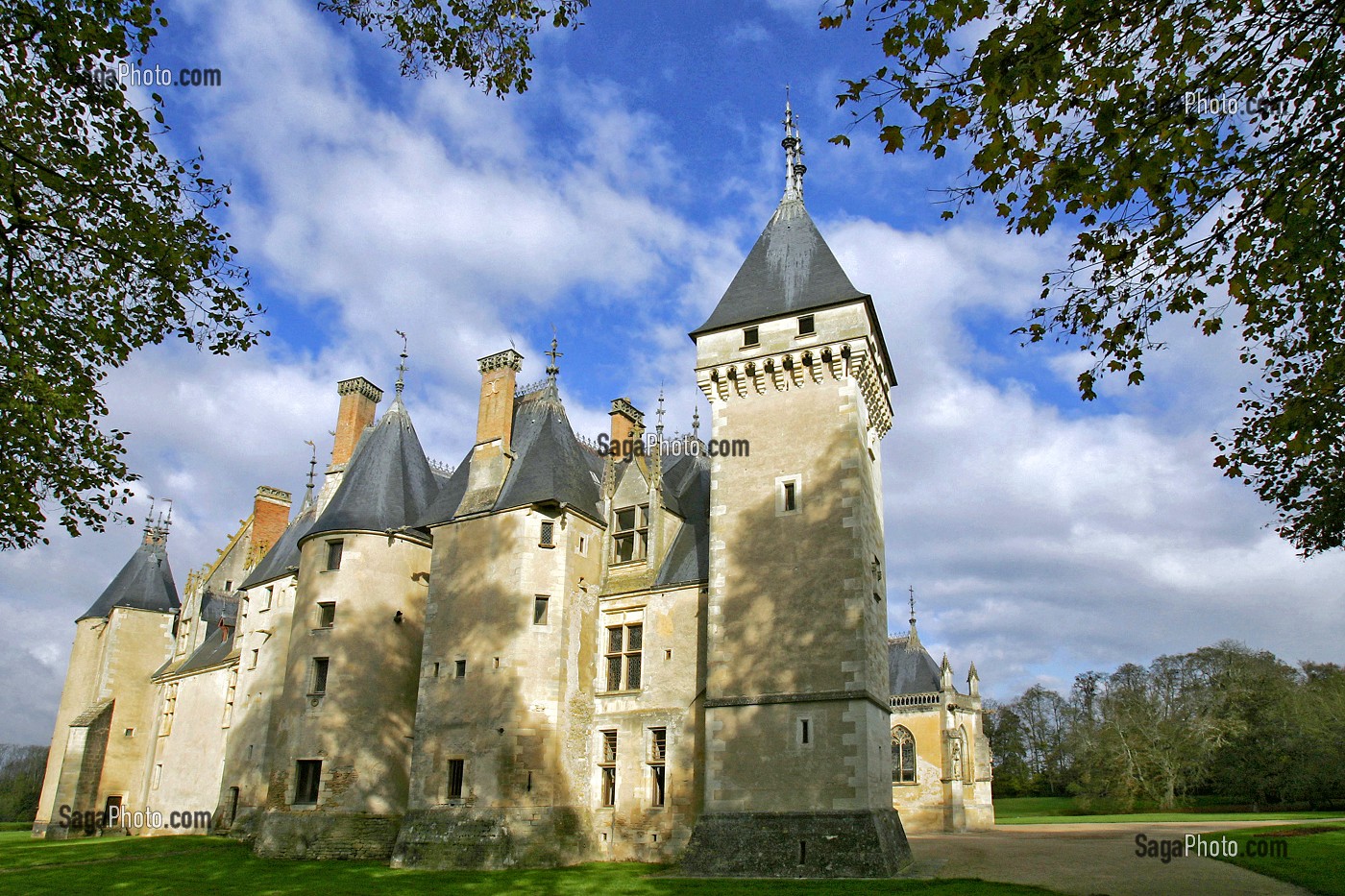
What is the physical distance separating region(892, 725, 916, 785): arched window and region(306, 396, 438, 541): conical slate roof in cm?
2075

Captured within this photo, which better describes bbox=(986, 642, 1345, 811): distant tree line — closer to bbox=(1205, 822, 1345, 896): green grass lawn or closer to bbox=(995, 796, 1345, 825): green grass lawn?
bbox=(995, 796, 1345, 825): green grass lawn

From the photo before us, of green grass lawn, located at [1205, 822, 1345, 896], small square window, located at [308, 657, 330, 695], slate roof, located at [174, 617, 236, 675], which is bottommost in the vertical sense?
green grass lawn, located at [1205, 822, 1345, 896]

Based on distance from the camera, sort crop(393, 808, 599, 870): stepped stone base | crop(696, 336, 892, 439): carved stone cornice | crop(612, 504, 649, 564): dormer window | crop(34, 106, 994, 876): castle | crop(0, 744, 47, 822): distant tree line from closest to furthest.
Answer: crop(34, 106, 994, 876): castle < crop(393, 808, 599, 870): stepped stone base < crop(696, 336, 892, 439): carved stone cornice < crop(612, 504, 649, 564): dormer window < crop(0, 744, 47, 822): distant tree line

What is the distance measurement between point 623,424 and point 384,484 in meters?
7.54

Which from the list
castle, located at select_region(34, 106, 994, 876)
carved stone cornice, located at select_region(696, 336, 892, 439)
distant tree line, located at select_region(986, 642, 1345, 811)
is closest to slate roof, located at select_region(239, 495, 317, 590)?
castle, located at select_region(34, 106, 994, 876)

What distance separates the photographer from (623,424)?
29062 millimetres

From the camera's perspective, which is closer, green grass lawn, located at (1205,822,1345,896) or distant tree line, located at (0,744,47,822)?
green grass lawn, located at (1205,822,1345,896)

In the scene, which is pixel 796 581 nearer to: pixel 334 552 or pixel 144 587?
pixel 334 552

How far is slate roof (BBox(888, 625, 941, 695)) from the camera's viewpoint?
38.0 meters

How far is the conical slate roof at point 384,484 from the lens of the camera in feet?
86.5

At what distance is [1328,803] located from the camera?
4500 centimetres

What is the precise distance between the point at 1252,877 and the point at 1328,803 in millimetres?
37229

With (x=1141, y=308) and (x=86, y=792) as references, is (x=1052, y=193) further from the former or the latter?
(x=86, y=792)

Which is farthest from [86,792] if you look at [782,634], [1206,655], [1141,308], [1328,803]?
[1206,655]
